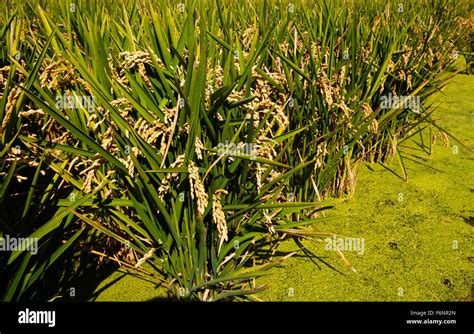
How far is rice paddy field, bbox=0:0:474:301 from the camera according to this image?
1254 mm

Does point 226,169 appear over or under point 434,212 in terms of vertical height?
over

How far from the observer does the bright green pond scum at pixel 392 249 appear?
1.59 metres

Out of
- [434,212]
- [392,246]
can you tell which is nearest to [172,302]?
[392,246]

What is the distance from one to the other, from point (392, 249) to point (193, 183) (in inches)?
39.0

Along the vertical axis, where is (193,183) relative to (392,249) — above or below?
above

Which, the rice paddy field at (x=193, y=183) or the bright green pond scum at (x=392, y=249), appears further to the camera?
the bright green pond scum at (x=392, y=249)

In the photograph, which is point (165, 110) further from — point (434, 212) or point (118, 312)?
point (434, 212)

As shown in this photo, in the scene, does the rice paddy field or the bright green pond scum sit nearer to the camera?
the rice paddy field

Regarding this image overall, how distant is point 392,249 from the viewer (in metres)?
1.80

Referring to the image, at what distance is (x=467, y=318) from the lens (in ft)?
4.78

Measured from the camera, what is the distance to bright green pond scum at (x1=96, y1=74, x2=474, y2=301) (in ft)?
5.21

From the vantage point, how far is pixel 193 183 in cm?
125

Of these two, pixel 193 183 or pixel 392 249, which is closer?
pixel 193 183

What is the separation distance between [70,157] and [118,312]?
1.83 ft
